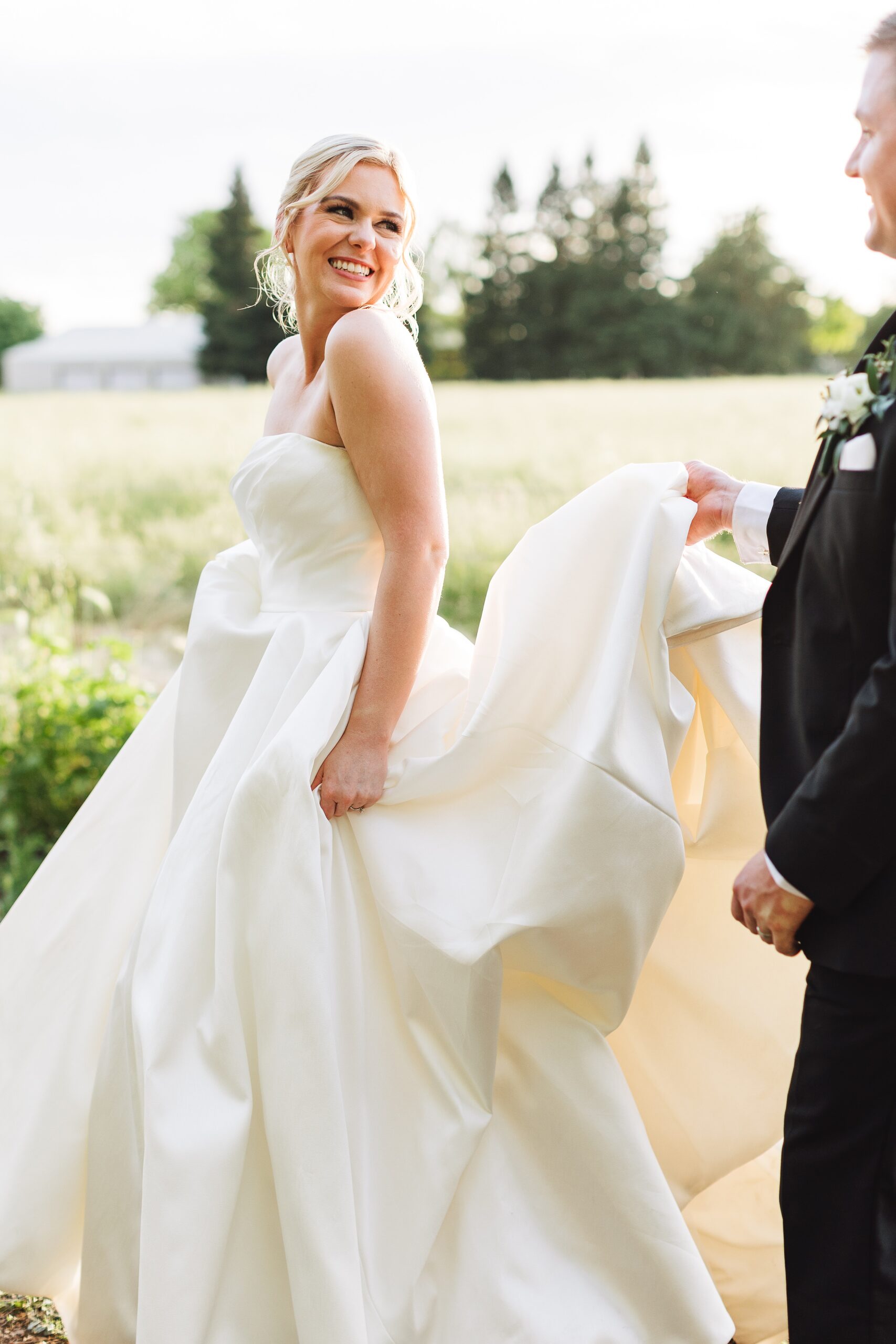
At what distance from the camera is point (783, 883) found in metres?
1.71

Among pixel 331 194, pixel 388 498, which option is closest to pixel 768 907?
pixel 388 498

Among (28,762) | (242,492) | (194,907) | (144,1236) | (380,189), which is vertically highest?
(380,189)

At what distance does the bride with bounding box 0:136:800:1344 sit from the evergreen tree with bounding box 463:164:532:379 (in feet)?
141

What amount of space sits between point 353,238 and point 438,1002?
158cm

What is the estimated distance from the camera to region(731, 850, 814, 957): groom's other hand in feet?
5.66

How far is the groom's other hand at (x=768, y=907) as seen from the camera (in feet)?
5.66

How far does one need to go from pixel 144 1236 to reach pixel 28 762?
299 cm

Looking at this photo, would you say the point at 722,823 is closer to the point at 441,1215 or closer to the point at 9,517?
the point at 441,1215

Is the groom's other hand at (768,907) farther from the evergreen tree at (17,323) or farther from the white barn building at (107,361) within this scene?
the evergreen tree at (17,323)

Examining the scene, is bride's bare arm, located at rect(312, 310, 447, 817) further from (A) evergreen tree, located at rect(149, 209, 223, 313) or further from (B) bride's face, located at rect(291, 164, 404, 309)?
(A) evergreen tree, located at rect(149, 209, 223, 313)

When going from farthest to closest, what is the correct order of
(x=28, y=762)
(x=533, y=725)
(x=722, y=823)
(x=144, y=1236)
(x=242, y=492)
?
(x=28, y=762) < (x=242, y=492) < (x=722, y=823) < (x=533, y=725) < (x=144, y=1236)

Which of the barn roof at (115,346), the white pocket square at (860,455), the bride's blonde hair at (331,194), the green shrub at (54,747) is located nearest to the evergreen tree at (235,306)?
the barn roof at (115,346)

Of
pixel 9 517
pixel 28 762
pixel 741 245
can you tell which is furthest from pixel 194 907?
pixel 741 245

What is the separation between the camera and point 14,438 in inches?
467
